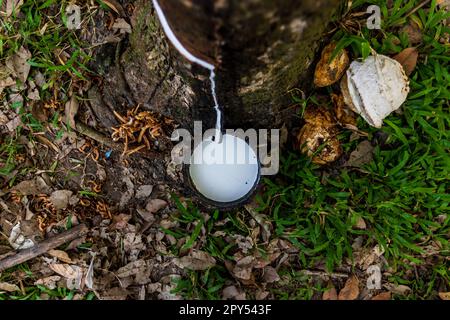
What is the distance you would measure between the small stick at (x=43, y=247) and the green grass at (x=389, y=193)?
57cm

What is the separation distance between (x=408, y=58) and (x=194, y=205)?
45.4 inches

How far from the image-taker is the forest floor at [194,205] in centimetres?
200

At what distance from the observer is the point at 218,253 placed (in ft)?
6.85

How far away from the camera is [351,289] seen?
210 cm

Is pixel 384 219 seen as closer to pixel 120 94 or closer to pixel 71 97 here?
pixel 120 94

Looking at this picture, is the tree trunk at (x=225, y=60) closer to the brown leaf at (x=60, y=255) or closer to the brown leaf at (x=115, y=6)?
the brown leaf at (x=115, y=6)

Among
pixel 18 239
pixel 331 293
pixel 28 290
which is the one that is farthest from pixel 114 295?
pixel 331 293

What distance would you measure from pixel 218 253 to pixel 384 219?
0.76 meters

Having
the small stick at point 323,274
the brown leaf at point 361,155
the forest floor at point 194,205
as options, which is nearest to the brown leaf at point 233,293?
the forest floor at point 194,205

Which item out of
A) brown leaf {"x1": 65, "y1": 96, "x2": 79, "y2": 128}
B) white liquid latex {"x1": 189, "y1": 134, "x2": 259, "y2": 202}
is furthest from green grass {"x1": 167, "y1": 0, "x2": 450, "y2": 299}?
brown leaf {"x1": 65, "y1": 96, "x2": 79, "y2": 128}

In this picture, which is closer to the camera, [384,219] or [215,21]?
[215,21]

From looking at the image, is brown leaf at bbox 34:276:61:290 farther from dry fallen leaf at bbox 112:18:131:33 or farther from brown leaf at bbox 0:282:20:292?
dry fallen leaf at bbox 112:18:131:33

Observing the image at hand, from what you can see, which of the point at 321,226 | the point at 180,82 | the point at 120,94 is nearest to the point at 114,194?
the point at 120,94

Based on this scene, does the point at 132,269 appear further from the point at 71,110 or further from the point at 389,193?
the point at 389,193
